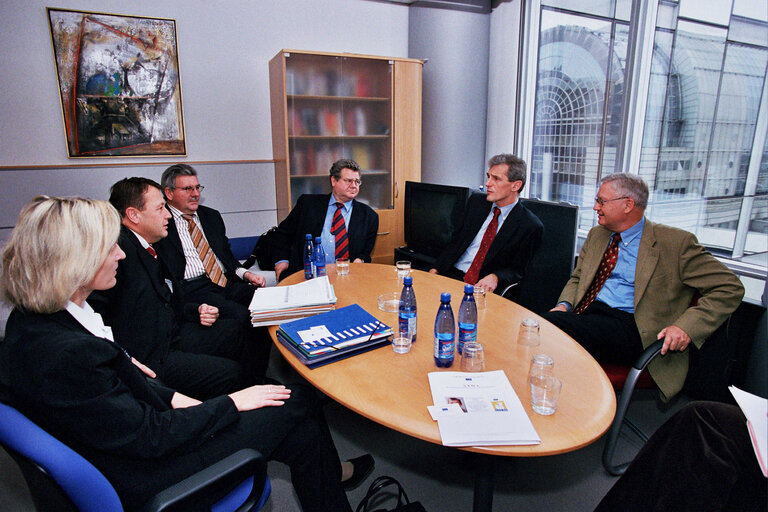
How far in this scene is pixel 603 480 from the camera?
6.70ft

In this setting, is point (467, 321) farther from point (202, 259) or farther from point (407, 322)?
point (202, 259)

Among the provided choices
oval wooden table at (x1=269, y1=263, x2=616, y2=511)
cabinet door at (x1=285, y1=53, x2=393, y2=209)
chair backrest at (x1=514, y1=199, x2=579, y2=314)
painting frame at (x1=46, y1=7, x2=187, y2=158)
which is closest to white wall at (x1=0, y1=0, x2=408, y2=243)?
painting frame at (x1=46, y1=7, x2=187, y2=158)

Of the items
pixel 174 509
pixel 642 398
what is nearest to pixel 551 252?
pixel 642 398

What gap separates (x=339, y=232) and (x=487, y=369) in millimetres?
2010

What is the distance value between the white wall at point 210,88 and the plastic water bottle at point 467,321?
307cm

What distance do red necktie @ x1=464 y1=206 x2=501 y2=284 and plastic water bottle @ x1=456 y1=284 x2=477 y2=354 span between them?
127cm

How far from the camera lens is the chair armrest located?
1047 millimetres

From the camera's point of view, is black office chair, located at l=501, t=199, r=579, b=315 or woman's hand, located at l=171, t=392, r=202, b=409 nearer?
woman's hand, located at l=171, t=392, r=202, b=409

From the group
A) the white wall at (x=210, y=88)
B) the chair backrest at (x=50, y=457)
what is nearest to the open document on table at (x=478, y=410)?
the chair backrest at (x=50, y=457)

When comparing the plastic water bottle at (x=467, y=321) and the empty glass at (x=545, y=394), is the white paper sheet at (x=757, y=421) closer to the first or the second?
the empty glass at (x=545, y=394)

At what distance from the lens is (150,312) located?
192cm

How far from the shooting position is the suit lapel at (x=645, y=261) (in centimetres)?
217

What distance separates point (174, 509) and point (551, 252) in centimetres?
261

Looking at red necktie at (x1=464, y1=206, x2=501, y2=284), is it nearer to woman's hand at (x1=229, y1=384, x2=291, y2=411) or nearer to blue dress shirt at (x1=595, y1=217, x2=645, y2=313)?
blue dress shirt at (x1=595, y1=217, x2=645, y2=313)
